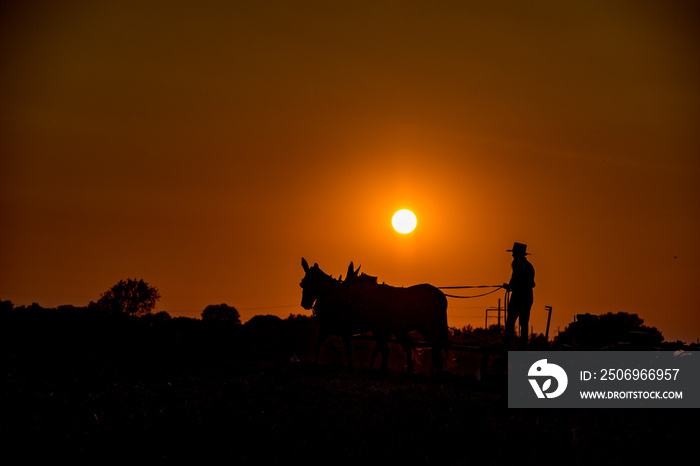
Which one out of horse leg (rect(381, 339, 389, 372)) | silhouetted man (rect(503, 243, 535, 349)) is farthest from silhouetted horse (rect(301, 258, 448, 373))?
silhouetted man (rect(503, 243, 535, 349))

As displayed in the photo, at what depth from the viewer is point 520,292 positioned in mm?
17906

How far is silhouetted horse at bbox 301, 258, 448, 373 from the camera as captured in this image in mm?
21688

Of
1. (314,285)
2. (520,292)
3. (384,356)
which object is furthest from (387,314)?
(520,292)

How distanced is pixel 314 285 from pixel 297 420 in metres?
12.1

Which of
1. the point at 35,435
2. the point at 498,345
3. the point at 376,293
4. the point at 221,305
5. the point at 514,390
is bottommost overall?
the point at 35,435

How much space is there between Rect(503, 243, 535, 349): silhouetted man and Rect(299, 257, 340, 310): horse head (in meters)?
7.50

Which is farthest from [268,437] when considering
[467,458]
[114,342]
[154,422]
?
[114,342]

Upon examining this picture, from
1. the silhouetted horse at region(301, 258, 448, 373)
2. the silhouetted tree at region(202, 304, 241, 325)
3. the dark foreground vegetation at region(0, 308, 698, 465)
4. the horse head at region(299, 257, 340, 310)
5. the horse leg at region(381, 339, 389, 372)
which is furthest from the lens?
the silhouetted tree at region(202, 304, 241, 325)

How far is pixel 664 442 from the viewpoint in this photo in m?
11.8

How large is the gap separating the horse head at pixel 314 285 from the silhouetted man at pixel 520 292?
7.50 meters

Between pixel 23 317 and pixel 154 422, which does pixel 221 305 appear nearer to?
pixel 23 317

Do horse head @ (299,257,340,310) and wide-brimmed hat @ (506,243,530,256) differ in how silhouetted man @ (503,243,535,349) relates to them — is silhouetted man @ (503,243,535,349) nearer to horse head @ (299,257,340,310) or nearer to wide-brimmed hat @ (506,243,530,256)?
wide-brimmed hat @ (506,243,530,256)

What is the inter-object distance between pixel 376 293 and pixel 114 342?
468 inches

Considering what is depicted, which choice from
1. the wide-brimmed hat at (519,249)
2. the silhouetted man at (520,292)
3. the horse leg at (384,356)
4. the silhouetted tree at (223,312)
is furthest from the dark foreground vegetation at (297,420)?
the silhouetted tree at (223,312)
